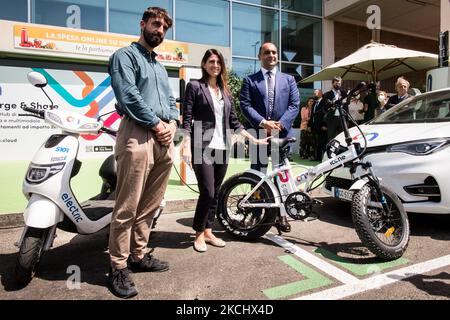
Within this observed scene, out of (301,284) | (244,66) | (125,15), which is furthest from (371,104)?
(125,15)

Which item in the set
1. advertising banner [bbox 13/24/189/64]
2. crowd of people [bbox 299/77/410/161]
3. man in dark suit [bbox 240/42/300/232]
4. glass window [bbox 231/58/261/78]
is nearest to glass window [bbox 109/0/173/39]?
advertising banner [bbox 13/24/189/64]

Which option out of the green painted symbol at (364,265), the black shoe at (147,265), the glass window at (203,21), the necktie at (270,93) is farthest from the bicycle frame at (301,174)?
the glass window at (203,21)

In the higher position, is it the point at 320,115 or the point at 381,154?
the point at 320,115

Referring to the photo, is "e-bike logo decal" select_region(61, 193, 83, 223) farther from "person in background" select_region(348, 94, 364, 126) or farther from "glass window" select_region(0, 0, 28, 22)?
"glass window" select_region(0, 0, 28, 22)

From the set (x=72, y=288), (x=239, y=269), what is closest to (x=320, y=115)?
(x=239, y=269)

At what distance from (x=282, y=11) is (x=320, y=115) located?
21.7 ft

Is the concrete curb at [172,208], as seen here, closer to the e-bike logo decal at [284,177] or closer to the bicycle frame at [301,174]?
the bicycle frame at [301,174]

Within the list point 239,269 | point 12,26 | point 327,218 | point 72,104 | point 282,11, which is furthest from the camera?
point 282,11

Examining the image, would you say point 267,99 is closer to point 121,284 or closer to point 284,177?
point 284,177

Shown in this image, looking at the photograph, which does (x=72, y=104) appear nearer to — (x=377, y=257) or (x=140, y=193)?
(x=140, y=193)

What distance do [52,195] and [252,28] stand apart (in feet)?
38.7

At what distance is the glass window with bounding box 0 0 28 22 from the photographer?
9.52 metres

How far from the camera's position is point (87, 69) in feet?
32.2

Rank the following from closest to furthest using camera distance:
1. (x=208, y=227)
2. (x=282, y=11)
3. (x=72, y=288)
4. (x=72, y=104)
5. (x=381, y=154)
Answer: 1. (x=72, y=288)
2. (x=208, y=227)
3. (x=381, y=154)
4. (x=72, y=104)
5. (x=282, y=11)
